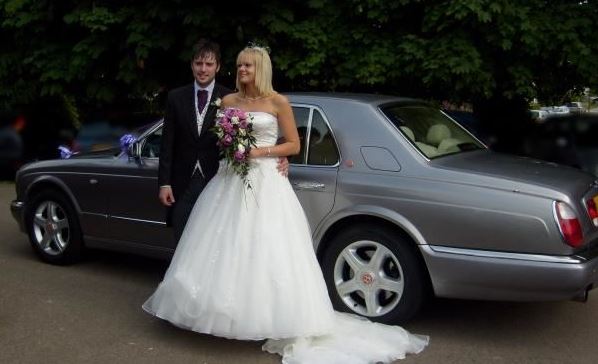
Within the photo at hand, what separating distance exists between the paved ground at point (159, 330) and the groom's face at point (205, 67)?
5.53 ft

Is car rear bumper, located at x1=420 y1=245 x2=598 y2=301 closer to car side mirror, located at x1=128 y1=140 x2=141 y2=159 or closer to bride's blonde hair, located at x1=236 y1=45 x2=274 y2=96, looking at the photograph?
bride's blonde hair, located at x1=236 y1=45 x2=274 y2=96

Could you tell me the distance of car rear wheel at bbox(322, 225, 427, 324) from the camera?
15.1 feet

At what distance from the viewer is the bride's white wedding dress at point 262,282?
4223mm

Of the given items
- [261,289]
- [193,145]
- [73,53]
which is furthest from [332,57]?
[261,289]

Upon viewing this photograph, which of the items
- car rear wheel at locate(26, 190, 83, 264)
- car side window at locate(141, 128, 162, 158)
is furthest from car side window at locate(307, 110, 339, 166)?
car rear wheel at locate(26, 190, 83, 264)

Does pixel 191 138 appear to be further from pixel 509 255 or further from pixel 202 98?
pixel 509 255

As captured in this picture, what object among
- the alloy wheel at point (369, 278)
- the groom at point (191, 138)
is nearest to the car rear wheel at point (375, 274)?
the alloy wheel at point (369, 278)

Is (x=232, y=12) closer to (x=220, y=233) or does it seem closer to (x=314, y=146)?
(x=314, y=146)

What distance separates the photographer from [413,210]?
4.54 m

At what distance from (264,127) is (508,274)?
1.72m

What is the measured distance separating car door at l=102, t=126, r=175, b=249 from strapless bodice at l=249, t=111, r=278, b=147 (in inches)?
57.2

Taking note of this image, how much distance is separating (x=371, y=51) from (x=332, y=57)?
0.57m

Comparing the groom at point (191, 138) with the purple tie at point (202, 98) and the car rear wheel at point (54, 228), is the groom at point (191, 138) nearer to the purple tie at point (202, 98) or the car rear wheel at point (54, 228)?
the purple tie at point (202, 98)

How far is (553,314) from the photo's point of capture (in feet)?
16.9
